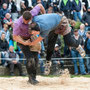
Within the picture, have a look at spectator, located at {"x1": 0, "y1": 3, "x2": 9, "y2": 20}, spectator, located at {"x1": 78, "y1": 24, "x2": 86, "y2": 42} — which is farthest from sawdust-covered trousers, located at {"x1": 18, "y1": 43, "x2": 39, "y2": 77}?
spectator, located at {"x1": 0, "y1": 3, "x2": 9, "y2": 20}

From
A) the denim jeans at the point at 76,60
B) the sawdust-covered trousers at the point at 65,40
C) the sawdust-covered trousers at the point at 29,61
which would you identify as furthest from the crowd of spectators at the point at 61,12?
the sawdust-covered trousers at the point at 29,61

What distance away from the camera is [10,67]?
11.9 meters

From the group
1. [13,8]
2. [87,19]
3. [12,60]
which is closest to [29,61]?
[12,60]

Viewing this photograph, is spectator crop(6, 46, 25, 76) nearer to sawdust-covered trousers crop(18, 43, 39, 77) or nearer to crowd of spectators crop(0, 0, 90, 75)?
crowd of spectators crop(0, 0, 90, 75)

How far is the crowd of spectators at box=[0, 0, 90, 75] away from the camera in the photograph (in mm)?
12461

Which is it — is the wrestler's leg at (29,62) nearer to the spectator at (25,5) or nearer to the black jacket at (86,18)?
the spectator at (25,5)

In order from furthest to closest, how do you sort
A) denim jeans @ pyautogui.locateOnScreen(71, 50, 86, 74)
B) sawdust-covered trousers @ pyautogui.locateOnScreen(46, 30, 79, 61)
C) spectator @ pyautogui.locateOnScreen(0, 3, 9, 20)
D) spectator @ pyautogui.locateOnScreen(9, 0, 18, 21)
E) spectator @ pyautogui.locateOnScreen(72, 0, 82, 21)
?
1. spectator @ pyautogui.locateOnScreen(72, 0, 82, 21)
2. spectator @ pyautogui.locateOnScreen(9, 0, 18, 21)
3. spectator @ pyautogui.locateOnScreen(0, 3, 9, 20)
4. denim jeans @ pyautogui.locateOnScreen(71, 50, 86, 74)
5. sawdust-covered trousers @ pyautogui.locateOnScreen(46, 30, 79, 61)

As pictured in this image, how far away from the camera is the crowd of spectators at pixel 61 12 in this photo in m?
12.5

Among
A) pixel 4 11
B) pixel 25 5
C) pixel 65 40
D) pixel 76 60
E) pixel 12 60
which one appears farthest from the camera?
pixel 25 5

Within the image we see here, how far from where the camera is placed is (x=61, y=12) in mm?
15391

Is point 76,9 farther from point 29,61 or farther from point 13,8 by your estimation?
point 29,61

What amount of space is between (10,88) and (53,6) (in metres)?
8.89

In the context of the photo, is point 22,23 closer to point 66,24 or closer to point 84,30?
point 66,24

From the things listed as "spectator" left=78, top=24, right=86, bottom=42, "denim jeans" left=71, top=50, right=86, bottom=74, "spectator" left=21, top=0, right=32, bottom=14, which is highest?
"spectator" left=21, top=0, right=32, bottom=14
